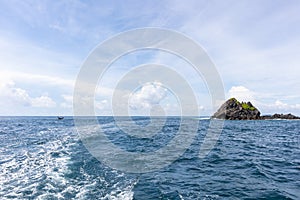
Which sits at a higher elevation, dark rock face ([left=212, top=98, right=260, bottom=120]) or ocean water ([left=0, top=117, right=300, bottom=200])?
dark rock face ([left=212, top=98, right=260, bottom=120])

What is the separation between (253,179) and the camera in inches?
537

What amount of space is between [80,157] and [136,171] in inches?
287

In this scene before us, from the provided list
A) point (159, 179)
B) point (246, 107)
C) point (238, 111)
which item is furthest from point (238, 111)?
point (159, 179)

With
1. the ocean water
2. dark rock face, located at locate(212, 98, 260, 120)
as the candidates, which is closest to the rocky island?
dark rock face, located at locate(212, 98, 260, 120)

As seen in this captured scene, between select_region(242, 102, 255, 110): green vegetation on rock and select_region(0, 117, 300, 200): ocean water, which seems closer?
select_region(0, 117, 300, 200): ocean water

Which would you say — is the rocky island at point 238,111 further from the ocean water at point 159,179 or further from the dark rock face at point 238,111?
the ocean water at point 159,179

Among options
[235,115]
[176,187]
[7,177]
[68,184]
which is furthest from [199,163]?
[235,115]

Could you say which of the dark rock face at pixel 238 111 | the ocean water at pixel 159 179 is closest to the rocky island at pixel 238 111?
the dark rock face at pixel 238 111

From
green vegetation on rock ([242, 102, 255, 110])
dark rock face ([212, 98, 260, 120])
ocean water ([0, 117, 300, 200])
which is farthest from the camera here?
green vegetation on rock ([242, 102, 255, 110])

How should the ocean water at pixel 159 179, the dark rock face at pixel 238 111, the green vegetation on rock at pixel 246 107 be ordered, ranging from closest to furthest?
the ocean water at pixel 159 179, the dark rock face at pixel 238 111, the green vegetation on rock at pixel 246 107

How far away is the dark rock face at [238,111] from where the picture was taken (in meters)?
116

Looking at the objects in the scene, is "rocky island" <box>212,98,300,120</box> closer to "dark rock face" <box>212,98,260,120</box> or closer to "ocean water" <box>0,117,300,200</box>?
"dark rock face" <box>212,98,260,120</box>

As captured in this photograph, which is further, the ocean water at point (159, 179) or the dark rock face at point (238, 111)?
the dark rock face at point (238, 111)

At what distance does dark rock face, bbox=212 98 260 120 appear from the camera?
115975 mm
